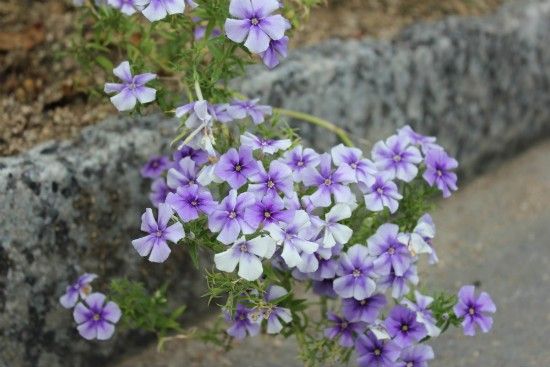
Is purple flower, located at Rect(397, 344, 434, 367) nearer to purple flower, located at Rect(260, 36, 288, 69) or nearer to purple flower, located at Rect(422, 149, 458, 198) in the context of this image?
purple flower, located at Rect(422, 149, 458, 198)

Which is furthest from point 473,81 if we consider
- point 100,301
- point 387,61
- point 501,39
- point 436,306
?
point 100,301

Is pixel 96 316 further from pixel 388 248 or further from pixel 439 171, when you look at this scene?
pixel 439 171

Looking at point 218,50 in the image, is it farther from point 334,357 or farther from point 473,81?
point 473,81

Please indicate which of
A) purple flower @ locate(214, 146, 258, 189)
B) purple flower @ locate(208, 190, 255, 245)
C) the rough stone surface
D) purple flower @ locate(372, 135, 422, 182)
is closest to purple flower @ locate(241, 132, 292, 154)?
purple flower @ locate(214, 146, 258, 189)

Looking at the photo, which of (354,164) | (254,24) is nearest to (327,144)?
(354,164)

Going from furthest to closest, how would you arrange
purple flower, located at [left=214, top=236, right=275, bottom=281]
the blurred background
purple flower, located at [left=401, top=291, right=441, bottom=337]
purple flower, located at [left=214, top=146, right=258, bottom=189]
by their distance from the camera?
the blurred background → purple flower, located at [left=401, top=291, right=441, bottom=337] → purple flower, located at [left=214, top=146, right=258, bottom=189] → purple flower, located at [left=214, top=236, right=275, bottom=281]

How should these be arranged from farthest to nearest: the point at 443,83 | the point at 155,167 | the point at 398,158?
the point at 443,83 → the point at 155,167 → the point at 398,158
